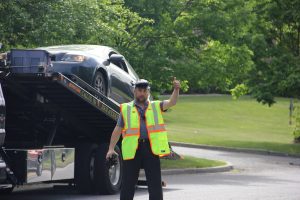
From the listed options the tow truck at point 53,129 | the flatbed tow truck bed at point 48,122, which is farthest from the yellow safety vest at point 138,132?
the flatbed tow truck bed at point 48,122

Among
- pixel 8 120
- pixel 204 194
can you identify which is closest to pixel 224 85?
pixel 204 194

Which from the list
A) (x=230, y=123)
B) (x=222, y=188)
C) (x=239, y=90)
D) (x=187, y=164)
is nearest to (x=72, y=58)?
(x=222, y=188)

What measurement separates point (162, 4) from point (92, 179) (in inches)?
417

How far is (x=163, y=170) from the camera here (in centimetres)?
2202

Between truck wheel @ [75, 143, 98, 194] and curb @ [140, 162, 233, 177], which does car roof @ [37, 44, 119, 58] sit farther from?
curb @ [140, 162, 233, 177]

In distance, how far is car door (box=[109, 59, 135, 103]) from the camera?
1518 centimetres

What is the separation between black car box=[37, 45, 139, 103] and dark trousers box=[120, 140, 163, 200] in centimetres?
440

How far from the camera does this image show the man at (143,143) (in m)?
9.59

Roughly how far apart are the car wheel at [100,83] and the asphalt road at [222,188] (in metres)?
1.78

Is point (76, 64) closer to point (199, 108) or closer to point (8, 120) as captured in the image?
point (8, 120)

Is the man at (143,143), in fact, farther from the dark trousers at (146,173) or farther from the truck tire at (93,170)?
the truck tire at (93,170)

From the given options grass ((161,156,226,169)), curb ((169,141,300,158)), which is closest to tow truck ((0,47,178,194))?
grass ((161,156,226,169))

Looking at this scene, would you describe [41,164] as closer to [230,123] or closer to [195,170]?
[195,170]

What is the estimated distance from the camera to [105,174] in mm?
14883
